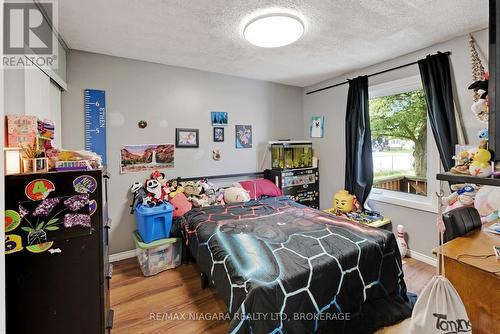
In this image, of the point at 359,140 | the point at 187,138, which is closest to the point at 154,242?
the point at 187,138

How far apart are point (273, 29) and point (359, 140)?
1.92 m

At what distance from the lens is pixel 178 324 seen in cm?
177

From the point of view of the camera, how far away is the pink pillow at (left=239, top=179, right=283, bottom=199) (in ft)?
10.8

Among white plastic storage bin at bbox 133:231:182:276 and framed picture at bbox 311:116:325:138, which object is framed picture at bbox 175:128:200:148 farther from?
framed picture at bbox 311:116:325:138

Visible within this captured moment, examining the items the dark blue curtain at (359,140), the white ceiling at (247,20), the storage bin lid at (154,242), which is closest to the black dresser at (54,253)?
the storage bin lid at (154,242)

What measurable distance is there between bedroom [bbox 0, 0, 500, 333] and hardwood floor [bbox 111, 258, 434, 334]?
2cm

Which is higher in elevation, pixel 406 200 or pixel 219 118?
pixel 219 118

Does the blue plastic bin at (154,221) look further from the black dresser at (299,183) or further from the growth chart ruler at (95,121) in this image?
the black dresser at (299,183)

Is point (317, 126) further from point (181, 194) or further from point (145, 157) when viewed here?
point (145, 157)

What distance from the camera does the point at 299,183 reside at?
371 centimetres

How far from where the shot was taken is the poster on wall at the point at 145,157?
275 cm

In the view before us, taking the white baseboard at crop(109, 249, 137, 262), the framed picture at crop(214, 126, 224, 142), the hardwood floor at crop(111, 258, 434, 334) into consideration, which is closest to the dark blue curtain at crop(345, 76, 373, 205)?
the hardwood floor at crop(111, 258, 434, 334)

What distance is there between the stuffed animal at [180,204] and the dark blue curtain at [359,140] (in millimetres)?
2218

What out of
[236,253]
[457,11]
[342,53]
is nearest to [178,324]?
[236,253]
